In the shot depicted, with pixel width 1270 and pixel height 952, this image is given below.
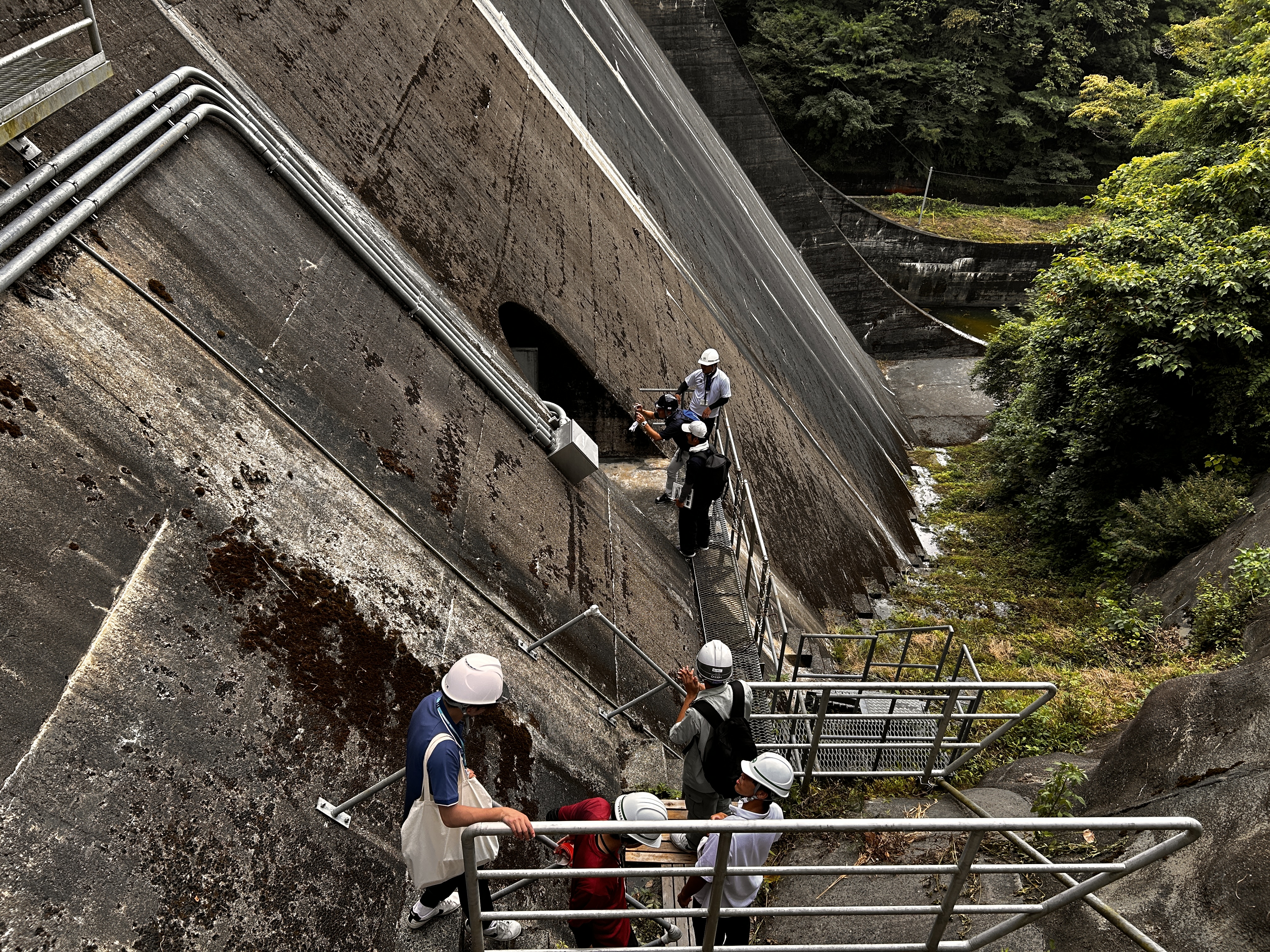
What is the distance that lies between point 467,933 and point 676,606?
127 inches

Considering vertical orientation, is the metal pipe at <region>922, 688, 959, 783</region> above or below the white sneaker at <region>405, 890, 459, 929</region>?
below

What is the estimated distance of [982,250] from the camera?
30.1 m

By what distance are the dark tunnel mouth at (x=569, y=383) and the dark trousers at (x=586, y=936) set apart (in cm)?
412

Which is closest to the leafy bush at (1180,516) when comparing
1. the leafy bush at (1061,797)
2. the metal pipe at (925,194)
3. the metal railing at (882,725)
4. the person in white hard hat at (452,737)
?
the metal railing at (882,725)

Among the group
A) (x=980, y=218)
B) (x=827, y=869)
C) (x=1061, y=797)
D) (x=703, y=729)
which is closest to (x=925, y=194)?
(x=980, y=218)

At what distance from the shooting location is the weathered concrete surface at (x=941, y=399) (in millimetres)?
21891

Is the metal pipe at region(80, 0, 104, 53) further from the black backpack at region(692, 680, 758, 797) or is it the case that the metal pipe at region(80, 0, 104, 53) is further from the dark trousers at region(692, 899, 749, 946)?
the dark trousers at region(692, 899, 749, 946)

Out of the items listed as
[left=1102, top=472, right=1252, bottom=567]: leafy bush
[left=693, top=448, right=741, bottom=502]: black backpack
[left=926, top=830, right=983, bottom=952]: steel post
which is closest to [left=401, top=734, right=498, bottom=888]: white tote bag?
[left=926, top=830, right=983, bottom=952]: steel post

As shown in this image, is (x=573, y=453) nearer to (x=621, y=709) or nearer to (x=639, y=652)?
(x=639, y=652)

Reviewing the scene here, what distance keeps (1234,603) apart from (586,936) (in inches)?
254

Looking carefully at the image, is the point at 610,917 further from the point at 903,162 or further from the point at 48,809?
the point at 903,162

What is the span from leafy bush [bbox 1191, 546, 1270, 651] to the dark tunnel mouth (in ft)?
16.2

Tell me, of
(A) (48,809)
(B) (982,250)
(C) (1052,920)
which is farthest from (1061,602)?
(B) (982,250)

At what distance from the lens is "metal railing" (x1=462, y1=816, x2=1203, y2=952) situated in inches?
96.7
